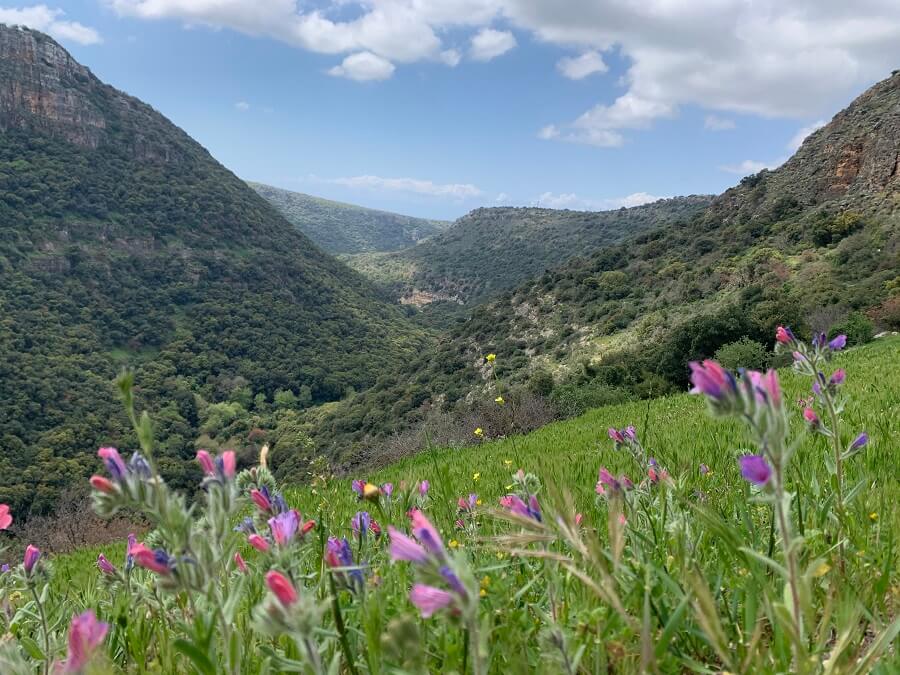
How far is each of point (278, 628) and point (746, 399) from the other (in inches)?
28.0

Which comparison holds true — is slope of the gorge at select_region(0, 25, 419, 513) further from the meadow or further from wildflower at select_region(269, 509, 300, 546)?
wildflower at select_region(269, 509, 300, 546)

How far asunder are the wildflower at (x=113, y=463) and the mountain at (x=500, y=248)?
108m

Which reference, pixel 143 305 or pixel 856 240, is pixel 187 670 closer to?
pixel 856 240

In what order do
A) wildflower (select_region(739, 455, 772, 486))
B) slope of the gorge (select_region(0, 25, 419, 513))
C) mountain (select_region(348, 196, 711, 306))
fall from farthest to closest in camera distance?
mountain (select_region(348, 196, 711, 306)), slope of the gorge (select_region(0, 25, 419, 513)), wildflower (select_region(739, 455, 772, 486))

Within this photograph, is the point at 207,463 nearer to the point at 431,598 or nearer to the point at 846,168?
the point at 431,598

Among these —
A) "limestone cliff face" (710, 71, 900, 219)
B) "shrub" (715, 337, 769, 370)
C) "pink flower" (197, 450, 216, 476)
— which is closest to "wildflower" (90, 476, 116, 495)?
"pink flower" (197, 450, 216, 476)

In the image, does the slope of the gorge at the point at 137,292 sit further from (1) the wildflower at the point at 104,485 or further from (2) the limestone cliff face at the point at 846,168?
(1) the wildflower at the point at 104,485

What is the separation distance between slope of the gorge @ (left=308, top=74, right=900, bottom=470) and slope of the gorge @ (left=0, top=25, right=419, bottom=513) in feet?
60.3

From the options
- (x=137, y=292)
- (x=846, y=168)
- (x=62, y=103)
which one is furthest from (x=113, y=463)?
(x=62, y=103)

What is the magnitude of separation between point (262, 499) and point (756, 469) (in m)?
1.06

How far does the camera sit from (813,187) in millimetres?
42344

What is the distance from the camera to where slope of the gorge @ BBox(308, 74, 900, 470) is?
20.5 metres

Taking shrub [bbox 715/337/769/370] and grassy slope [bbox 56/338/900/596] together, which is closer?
grassy slope [bbox 56/338/900/596]

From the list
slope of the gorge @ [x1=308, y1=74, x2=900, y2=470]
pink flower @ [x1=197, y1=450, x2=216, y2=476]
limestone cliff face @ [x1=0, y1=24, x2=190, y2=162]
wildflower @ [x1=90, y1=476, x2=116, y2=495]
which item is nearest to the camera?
wildflower @ [x1=90, y1=476, x2=116, y2=495]
